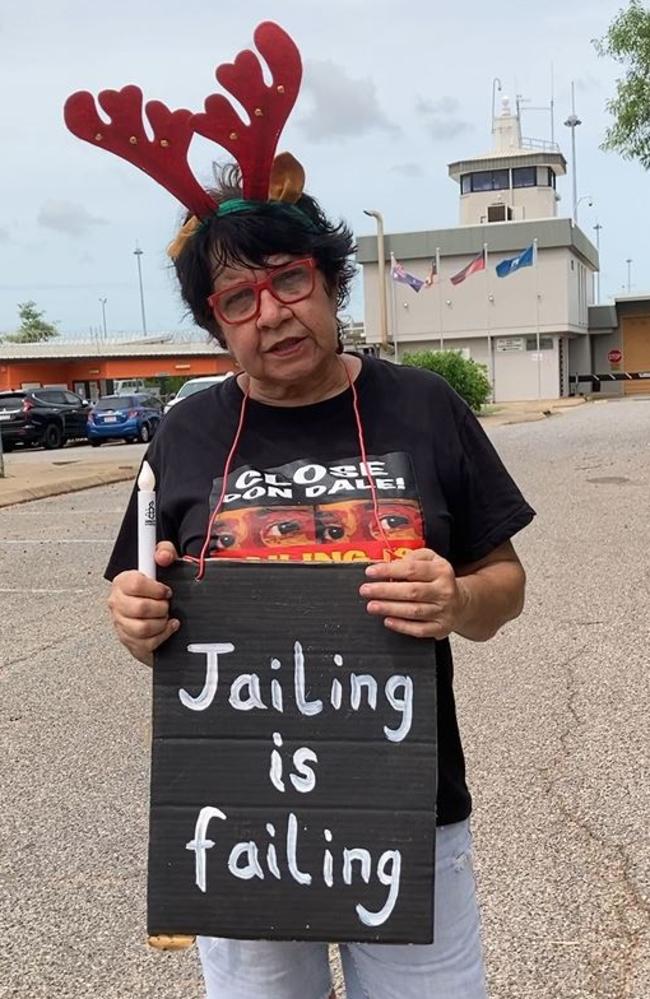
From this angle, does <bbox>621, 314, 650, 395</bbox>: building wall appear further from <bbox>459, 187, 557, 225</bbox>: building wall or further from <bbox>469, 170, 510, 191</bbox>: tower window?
<bbox>469, 170, 510, 191</bbox>: tower window

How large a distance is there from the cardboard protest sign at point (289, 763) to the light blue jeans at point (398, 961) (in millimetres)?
101

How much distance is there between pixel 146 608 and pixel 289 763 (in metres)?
0.35

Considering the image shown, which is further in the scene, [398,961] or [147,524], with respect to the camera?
[398,961]

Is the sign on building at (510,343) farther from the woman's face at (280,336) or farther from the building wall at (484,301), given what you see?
the woman's face at (280,336)

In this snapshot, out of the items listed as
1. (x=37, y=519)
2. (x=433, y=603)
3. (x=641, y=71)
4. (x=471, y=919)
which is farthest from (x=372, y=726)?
(x=641, y=71)

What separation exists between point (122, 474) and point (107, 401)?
1072 cm

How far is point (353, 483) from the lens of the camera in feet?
5.80

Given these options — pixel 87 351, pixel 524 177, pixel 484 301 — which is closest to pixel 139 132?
pixel 484 301

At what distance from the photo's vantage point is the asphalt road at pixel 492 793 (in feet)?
9.38

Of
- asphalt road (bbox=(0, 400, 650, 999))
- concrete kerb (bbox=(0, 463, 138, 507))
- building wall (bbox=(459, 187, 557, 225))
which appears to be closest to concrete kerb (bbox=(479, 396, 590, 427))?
concrete kerb (bbox=(0, 463, 138, 507))

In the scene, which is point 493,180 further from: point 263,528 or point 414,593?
point 414,593

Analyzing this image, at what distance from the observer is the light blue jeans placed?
1.75 metres

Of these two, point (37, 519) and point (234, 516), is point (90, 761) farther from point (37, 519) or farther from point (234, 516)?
point (37, 519)

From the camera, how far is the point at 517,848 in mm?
3414
